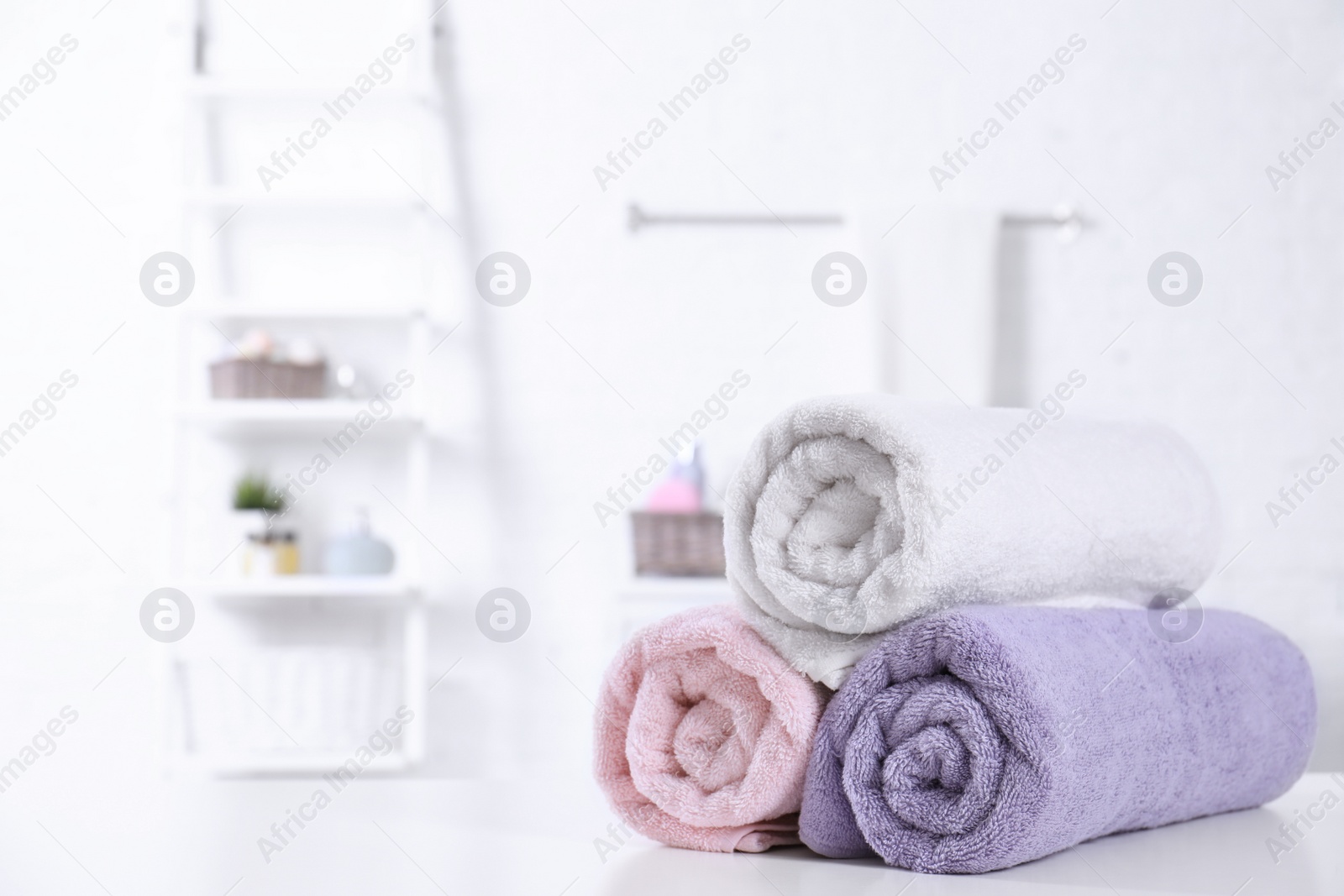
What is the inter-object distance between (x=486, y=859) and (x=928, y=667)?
0.20 m

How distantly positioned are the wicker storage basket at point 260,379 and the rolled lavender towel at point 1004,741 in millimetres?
1388

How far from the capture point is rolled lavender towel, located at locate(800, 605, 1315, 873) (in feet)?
1.58

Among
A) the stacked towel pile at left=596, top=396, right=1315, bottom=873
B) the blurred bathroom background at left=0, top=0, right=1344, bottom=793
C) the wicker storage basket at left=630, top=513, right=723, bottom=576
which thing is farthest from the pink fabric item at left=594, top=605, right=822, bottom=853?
the blurred bathroom background at left=0, top=0, right=1344, bottom=793

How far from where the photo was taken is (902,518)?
52cm

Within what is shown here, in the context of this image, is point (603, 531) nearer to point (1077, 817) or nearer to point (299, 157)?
point (299, 157)

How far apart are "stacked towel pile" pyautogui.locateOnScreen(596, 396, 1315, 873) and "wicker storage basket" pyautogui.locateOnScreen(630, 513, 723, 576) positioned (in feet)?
3.37

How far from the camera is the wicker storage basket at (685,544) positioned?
64.6 inches

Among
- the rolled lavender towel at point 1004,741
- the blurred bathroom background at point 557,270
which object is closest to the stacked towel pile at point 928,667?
the rolled lavender towel at point 1004,741

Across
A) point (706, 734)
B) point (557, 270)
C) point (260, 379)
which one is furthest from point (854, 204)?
point (706, 734)

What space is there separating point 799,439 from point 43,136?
180cm

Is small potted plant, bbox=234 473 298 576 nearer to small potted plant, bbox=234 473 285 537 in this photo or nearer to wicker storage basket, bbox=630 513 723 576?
small potted plant, bbox=234 473 285 537

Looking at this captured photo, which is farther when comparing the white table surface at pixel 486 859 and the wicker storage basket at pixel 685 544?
the wicker storage basket at pixel 685 544

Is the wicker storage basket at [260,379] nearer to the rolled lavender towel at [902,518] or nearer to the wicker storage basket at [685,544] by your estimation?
the wicker storage basket at [685,544]

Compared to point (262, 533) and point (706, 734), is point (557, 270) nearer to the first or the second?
point (262, 533)
